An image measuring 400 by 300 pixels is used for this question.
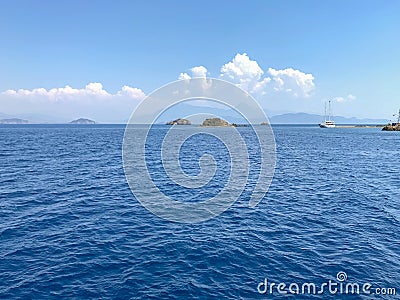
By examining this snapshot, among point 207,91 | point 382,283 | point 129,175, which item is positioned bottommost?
point 382,283

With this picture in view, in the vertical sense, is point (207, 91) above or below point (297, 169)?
above

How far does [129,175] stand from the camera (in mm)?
35562

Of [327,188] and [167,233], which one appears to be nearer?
[167,233]

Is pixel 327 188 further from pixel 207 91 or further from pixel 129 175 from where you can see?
pixel 207 91

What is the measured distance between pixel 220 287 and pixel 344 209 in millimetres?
17400

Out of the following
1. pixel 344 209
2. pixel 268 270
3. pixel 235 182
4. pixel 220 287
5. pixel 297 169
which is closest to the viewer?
pixel 220 287

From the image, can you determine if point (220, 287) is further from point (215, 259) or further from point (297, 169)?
point (297, 169)

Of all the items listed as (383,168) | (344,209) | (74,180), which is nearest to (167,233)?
(344,209)

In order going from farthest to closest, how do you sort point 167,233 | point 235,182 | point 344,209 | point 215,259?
1. point 235,182
2. point 344,209
3. point 167,233
4. point 215,259

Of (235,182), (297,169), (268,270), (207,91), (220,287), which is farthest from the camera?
(297,169)

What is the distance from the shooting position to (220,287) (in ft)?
44.3

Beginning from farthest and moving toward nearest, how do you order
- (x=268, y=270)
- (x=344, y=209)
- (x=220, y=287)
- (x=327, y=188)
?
(x=327, y=188) < (x=344, y=209) < (x=268, y=270) < (x=220, y=287)

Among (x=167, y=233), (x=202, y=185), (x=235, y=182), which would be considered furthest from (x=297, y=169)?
(x=167, y=233)

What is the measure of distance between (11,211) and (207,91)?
73.9ft
